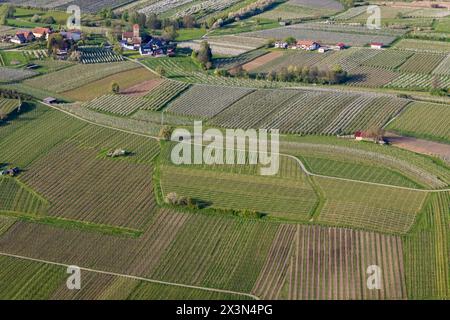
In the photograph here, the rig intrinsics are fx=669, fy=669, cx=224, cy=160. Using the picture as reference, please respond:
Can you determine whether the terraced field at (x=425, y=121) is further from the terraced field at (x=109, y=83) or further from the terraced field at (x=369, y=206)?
the terraced field at (x=109, y=83)

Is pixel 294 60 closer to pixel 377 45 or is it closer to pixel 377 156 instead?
pixel 377 45

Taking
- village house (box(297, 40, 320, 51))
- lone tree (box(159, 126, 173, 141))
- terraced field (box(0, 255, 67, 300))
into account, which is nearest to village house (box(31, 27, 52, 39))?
village house (box(297, 40, 320, 51))

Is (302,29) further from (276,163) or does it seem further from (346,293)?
(346,293)

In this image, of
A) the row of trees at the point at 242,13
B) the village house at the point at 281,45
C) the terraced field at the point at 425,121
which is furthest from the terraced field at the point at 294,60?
the terraced field at the point at 425,121

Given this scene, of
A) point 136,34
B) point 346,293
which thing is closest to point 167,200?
point 346,293

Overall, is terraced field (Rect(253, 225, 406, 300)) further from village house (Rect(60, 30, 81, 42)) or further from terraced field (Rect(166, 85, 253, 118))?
village house (Rect(60, 30, 81, 42))
